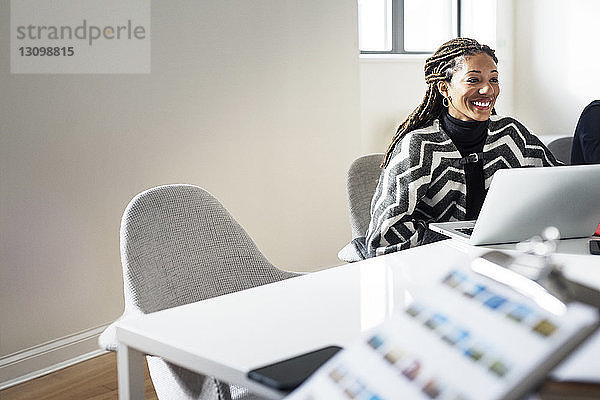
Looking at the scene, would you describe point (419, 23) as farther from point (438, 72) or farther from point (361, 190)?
point (438, 72)

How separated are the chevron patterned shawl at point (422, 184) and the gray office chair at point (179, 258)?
39 cm

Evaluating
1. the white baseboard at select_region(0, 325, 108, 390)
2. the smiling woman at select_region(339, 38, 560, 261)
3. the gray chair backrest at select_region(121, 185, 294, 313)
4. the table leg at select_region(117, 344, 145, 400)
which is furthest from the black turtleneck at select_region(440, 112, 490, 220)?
the white baseboard at select_region(0, 325, 108, 390)

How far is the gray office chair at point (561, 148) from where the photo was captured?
13.4 ft

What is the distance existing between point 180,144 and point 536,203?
2071 mm

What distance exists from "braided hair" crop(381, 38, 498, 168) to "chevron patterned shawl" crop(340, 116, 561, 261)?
5 cm

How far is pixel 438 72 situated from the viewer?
2330 mm

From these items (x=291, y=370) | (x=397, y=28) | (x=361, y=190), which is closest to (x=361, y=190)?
(x=361, y=190)

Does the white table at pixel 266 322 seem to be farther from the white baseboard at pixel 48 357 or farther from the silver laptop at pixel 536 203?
the white baseboard at pixel 48 357

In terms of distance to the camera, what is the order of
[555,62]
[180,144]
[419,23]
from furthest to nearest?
[555,62] → [419,23] → [180,144]

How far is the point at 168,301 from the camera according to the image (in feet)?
5.62

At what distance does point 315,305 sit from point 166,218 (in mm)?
612

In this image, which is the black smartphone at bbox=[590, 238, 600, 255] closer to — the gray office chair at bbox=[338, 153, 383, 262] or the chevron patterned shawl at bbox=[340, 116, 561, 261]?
the chevron patterned shawl at bbox=[340, 116, 561, 261]

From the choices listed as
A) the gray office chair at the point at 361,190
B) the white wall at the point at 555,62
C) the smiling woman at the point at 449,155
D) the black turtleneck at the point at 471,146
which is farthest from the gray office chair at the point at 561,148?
the black turtleneck at the point at 471,146

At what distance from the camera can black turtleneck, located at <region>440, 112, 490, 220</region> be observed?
2.20 meters
